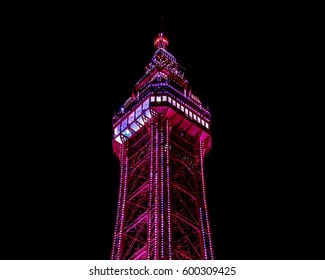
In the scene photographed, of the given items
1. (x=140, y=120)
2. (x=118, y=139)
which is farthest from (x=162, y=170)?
(x=118, y=139)

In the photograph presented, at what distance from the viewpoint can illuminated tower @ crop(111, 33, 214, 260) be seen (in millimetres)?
46281

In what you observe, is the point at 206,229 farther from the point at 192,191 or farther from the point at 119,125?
the point at 119,125

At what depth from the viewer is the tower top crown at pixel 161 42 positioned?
2472 inches

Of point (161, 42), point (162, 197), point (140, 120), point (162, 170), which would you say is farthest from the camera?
point (161, 42)

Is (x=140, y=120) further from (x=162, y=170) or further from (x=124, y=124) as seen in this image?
(x=162, y=170)

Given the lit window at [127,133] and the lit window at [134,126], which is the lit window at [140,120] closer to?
the lit window at [134,126]

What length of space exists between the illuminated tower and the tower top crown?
298cm

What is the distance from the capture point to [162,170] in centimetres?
4928

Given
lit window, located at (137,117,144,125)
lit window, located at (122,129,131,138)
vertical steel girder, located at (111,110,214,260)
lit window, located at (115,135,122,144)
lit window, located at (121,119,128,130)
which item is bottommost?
vertical steel girder, located at (111,110,214,260)

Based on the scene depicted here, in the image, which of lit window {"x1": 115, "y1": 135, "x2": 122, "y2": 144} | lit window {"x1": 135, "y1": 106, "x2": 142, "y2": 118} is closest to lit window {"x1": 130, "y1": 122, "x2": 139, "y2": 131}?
lit window {"x1": 135, "y1": 106, "x2": 142, "y2": 118}

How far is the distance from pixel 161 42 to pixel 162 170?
59.1ft

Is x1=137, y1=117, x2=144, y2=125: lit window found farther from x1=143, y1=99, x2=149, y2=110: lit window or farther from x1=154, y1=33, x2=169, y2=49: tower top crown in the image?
x1=154, y1=33, x2=169, y2=49: tower top crown

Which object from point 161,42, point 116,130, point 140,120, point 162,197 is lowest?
point 162,197

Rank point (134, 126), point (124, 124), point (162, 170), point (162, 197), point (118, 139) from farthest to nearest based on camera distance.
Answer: point (118, 139)
point (124, 124)
point (134, 126)
point (162, 170)
point (162, 197)
